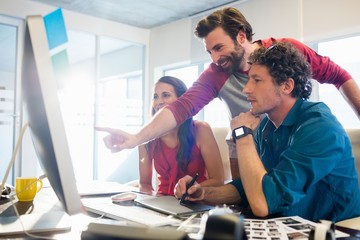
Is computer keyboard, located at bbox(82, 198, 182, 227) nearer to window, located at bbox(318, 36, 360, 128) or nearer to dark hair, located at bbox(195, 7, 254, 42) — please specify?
dark hair, located at bbox(195, 7, 254, 42)

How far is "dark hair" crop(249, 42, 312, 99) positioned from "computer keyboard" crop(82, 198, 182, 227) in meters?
0.66

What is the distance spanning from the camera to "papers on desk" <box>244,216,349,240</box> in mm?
779

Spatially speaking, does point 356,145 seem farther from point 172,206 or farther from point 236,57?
point 172,206

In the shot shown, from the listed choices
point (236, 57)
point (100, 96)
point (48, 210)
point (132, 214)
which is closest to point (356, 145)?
point (236, 57)

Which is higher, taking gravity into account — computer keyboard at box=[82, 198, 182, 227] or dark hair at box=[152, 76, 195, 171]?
dark hair at box=[152, 76, 195, 171]

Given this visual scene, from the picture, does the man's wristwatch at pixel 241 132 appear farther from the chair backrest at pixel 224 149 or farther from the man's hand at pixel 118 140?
the chair backrest at pixel 224 149

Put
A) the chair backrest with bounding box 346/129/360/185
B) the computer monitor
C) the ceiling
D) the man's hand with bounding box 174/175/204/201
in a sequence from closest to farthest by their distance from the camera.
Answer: the computer monitor, the man's hand with bounding box 174/175/204/201, the chair backrest with bounding box 346/129/360/185, the ceiling

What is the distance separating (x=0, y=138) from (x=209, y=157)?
296 cm

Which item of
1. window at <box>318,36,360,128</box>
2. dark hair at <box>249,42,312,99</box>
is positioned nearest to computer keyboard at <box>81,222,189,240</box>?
dark hair at <box>249,42,312,99</box>

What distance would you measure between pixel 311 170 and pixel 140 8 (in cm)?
385

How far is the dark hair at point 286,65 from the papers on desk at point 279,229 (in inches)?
21.3

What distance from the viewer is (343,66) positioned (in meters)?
3.37

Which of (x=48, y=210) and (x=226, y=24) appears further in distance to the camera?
(x=226, y=24)

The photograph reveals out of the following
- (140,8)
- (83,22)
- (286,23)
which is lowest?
(286,23)
